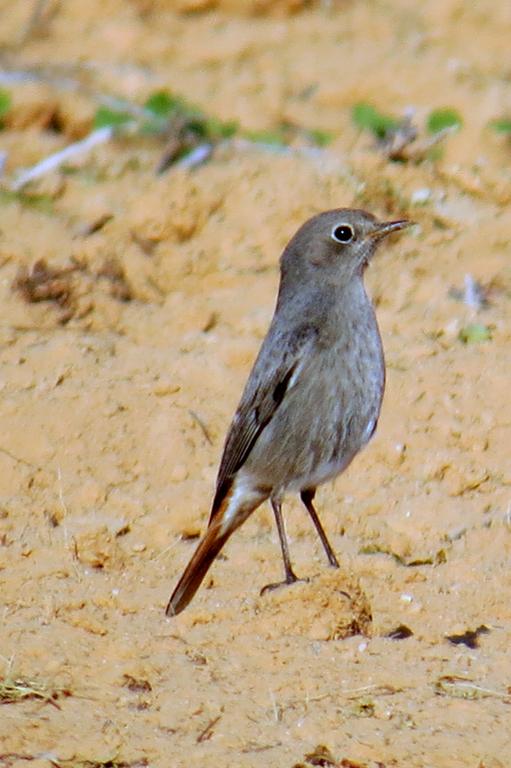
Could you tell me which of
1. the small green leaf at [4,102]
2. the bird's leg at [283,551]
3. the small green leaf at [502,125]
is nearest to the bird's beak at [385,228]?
the bird's leg at [283,551]

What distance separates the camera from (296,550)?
7434 millimetres

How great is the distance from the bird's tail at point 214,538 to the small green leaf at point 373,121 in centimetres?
430

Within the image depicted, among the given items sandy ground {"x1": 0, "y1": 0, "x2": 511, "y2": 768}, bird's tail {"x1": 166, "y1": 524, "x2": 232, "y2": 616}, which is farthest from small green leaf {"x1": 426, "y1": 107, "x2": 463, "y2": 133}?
bird's tail {"x1": 166, "y1": 524, "x2": 232, "y2": 616}

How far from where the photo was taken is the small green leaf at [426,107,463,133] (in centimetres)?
1088

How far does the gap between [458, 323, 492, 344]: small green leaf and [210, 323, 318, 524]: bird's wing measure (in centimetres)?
166

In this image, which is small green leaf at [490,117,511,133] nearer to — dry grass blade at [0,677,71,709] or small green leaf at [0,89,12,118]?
small green leaf at [0,89,12,118]

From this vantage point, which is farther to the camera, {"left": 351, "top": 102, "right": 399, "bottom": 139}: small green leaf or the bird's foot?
{"left": 351, "top": 102, "right": 399, "bottom": 139}: small green leaf

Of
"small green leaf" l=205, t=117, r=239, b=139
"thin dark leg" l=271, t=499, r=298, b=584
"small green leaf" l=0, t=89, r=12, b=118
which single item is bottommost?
"small green leaf" l=205, t=117, r=239, b=139

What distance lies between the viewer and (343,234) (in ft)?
24.4

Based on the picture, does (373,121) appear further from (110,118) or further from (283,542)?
(283,542)

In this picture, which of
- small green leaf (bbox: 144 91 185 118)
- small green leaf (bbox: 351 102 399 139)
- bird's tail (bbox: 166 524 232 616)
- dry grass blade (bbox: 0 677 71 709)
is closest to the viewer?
dry grass blade (bbox: 0 677 71 709)

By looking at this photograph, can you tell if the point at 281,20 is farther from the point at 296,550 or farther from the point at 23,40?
the point at 296,550

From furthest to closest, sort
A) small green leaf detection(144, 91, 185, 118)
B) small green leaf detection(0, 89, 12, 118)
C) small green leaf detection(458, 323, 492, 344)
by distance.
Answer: small green leaf detection(0, 89, 12, 118) < small green leaf detection(144, 91, 185, 118) < small green leaf detection(458, 323, 492, 344)

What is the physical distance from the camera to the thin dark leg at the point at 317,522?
707 centimetres
